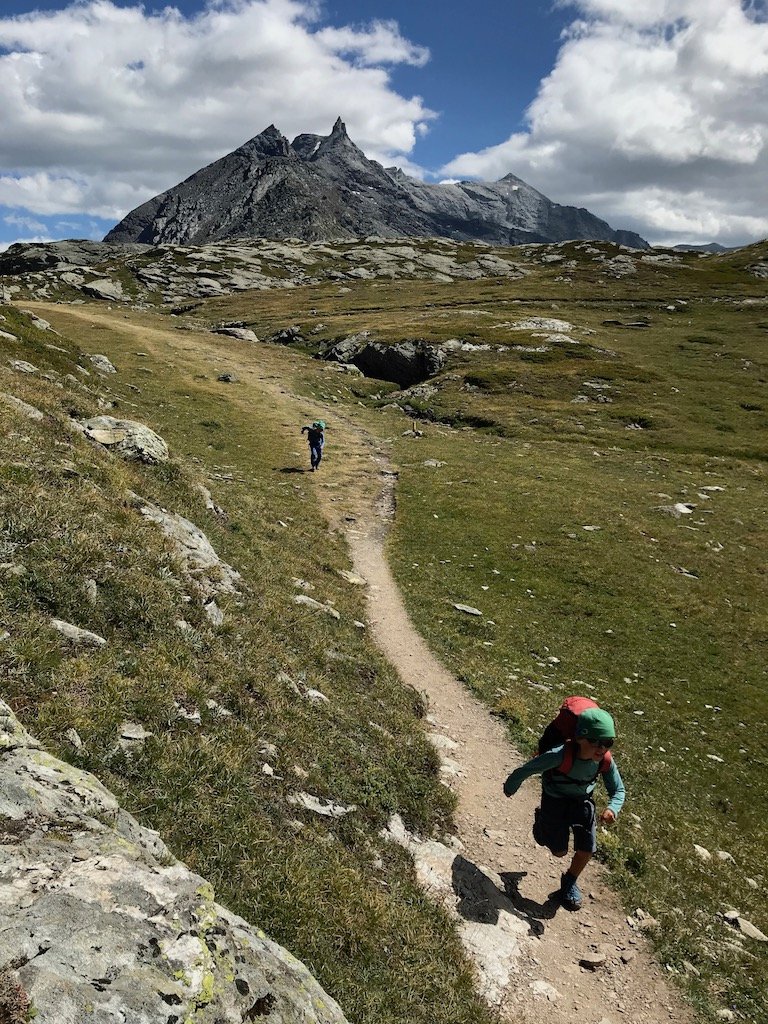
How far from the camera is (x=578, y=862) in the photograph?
32.8 ft

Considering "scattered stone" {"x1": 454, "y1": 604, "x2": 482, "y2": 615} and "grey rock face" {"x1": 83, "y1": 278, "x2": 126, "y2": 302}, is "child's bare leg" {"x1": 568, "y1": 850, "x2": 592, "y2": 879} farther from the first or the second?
"grey rock face" {"x1": 83, "y1": 278, "x2": 126, "y2": 302}

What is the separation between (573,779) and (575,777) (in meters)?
0.08

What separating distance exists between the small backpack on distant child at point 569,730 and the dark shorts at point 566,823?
0.71 metres

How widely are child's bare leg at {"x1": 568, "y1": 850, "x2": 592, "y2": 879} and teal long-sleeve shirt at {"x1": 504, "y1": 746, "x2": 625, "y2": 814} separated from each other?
105cm

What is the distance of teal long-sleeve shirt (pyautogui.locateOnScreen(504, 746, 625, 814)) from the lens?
944 centimetres

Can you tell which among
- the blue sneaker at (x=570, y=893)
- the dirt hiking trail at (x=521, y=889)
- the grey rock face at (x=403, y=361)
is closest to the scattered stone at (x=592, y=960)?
the dirt hiking trail at (x=521, y=889)

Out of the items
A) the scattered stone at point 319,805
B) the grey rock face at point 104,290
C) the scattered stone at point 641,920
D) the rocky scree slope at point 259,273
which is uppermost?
the rocky scree slope at point 259,273

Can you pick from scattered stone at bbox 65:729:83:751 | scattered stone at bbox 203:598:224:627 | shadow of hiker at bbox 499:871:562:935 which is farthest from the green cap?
scattered stone at bbox 203:598:224:627

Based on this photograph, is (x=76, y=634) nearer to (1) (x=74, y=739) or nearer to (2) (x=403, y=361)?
(1) (x=74, y=739)

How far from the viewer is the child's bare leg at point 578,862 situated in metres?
9.83

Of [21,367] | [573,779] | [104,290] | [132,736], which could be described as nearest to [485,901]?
[573,779]

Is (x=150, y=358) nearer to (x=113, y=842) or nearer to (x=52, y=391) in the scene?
(x=52, y=391)

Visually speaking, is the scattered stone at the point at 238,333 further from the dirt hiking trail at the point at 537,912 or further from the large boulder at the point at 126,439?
the dirt hiking trail at the point at 537,912

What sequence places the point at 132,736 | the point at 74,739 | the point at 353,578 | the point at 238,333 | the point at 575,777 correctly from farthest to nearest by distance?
1. the point at 238,333
2. the point at 353,578
3. the point at 575,777
4. the point at 132,736
5. the point at 74,739
